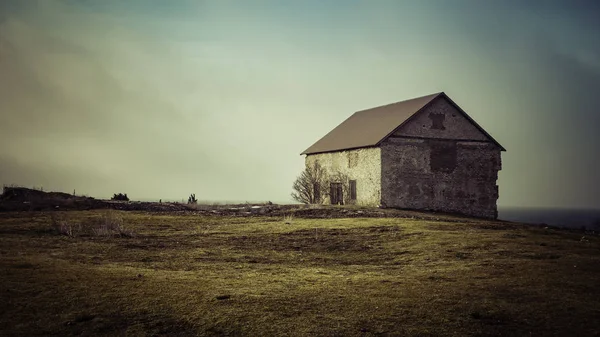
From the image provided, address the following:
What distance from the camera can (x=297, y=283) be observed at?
562 inches

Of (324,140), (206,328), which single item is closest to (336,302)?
(206,328)

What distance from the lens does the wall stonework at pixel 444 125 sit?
37750 mm

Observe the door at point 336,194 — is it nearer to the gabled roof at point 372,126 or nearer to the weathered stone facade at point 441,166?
the gabled roof at point 372,126

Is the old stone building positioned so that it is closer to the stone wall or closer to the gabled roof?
the stone wall

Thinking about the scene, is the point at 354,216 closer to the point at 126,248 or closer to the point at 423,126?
the point at 423,126

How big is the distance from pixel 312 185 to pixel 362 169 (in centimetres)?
676

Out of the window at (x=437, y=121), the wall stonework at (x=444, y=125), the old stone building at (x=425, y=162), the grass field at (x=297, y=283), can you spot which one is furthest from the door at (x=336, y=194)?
the grass field at (x=297, y=283)

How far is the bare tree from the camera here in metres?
43.5

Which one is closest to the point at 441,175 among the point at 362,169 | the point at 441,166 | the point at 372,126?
the point at 441,166

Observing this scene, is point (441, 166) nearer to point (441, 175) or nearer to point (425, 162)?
point (441, 175)

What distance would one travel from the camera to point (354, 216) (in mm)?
30000

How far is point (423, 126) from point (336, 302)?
89.4 feet

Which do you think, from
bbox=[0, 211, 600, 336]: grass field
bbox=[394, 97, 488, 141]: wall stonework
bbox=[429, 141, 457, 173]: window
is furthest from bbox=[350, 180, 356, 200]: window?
bbox=[0, 211, 600, 336]: grass field

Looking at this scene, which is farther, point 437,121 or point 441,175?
point 437,121
